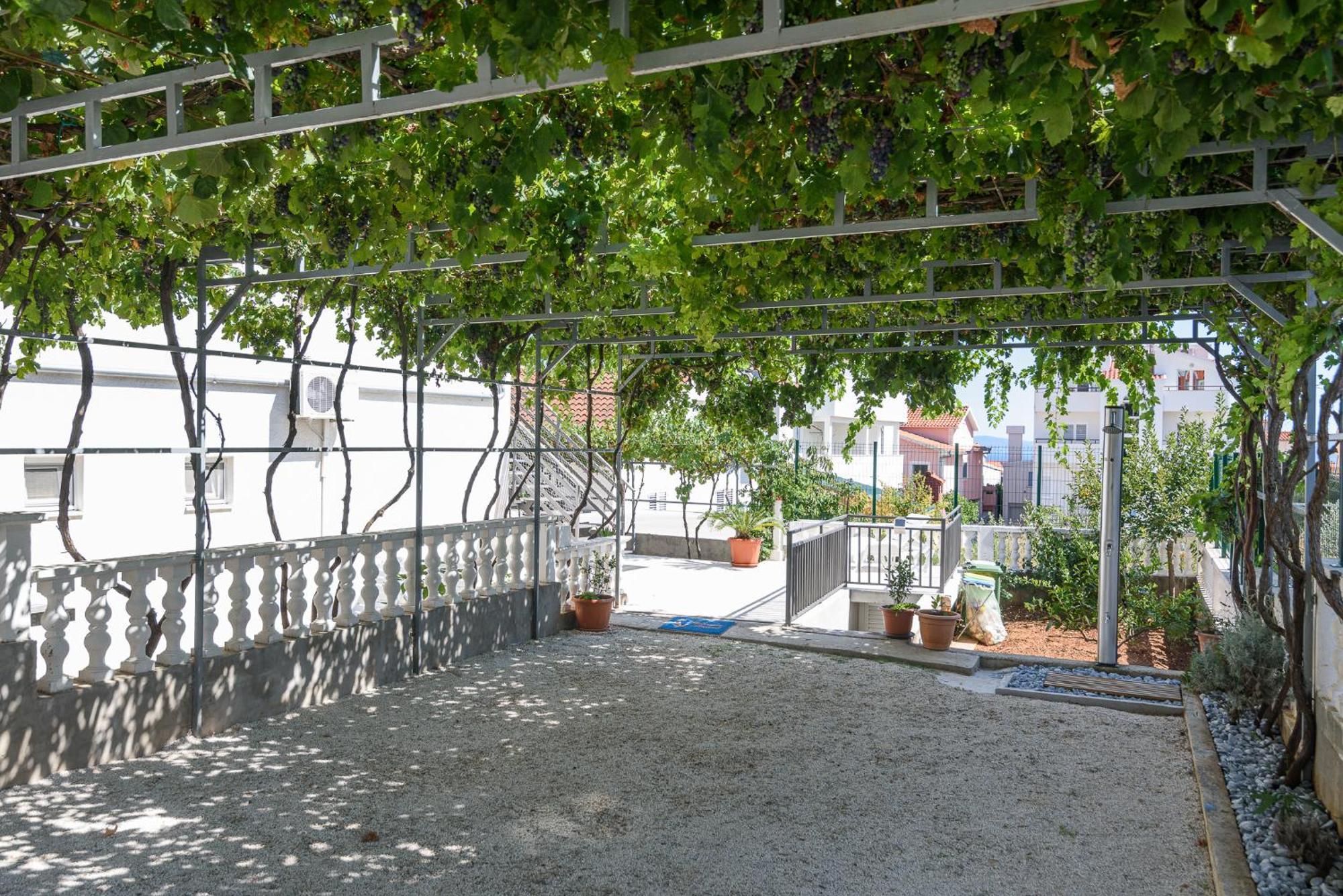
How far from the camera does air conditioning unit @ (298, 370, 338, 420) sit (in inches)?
455

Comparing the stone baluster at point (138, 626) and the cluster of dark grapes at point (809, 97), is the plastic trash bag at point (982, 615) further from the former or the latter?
the stone baluster at point (138, 626)

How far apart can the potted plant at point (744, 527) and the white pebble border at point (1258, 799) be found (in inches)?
332

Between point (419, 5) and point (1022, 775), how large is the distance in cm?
477

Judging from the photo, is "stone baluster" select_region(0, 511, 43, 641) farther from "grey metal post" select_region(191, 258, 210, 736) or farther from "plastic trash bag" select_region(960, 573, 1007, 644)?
"plastic trash bag" select_region(960, 573, 1007, 644)

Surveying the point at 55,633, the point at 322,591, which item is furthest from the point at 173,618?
the point at 322,591

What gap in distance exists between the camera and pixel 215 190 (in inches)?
142

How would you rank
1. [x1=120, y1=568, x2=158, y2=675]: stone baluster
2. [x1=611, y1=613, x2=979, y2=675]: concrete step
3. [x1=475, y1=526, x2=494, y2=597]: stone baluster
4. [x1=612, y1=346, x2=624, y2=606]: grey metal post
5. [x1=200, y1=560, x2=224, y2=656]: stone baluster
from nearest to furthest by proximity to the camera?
[x1=120, y1=568, x2=158, y2=675]: stone baluster
[x1=200, y1=560, x2=224, y2=656]: stone baluster
[x1=611, y1=613, x2=979, y2=675]: concrete step
[x1=475, y1=526, x2=494, y2=597]: stone baluster
[x1=612, y1=346, x2=624, y2=606]: grey metal post

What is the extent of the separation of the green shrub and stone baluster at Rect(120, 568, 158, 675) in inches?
259

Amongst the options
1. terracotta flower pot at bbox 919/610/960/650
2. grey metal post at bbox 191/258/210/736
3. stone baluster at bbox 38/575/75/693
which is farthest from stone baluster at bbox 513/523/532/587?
stone baluster at bbox 38/575/75/693

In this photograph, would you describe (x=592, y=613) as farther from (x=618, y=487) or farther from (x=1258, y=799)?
(x=1258, y=799)

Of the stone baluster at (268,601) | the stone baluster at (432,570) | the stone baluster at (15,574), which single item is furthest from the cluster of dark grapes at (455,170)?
the stone baluster at (432,570)

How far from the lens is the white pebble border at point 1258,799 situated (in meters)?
3.65

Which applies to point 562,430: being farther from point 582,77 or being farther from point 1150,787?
point 582,77

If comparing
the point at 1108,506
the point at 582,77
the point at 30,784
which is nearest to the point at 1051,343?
the point at 1108,506
